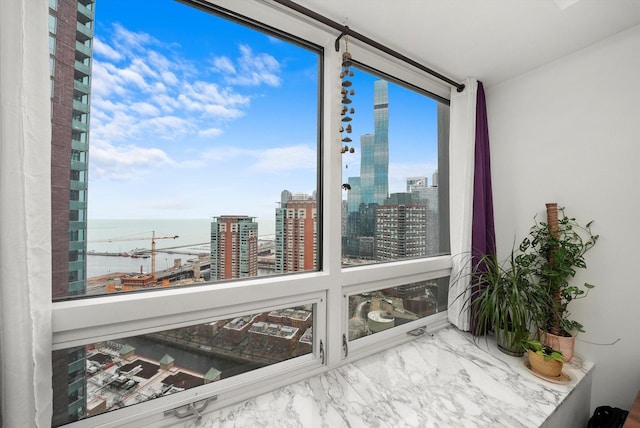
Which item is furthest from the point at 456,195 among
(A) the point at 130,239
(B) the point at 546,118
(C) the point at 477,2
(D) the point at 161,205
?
(A) the point at 130,239

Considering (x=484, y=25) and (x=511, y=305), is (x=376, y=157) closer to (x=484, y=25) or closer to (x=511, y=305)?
(x=484, y=25)

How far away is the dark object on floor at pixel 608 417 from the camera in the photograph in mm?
1306

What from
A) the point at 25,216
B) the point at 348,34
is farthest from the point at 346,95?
the point at 25,216

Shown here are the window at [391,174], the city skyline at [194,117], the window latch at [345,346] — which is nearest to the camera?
the city skyline at [194,117]

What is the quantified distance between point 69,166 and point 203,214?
1.64 ft

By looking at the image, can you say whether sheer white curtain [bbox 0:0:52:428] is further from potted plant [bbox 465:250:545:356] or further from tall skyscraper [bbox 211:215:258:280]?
potted plant [bbox 465:250:545:356]

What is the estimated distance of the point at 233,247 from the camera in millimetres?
1241

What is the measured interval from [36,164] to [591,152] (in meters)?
2.71

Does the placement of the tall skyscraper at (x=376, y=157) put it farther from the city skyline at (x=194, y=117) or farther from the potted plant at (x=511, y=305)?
the potted plant at (x=511, y=305)

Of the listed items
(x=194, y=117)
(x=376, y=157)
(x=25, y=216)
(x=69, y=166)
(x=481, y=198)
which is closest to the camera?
(x=25, y=216)

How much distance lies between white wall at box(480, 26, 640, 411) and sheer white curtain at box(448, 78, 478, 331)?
0.39 metres

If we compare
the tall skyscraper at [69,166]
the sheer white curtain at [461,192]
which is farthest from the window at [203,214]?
the sheer white curtain at [461,192]

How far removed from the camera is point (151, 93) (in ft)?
3.52

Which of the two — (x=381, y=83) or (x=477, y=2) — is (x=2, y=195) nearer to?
(x=381, y=83)
